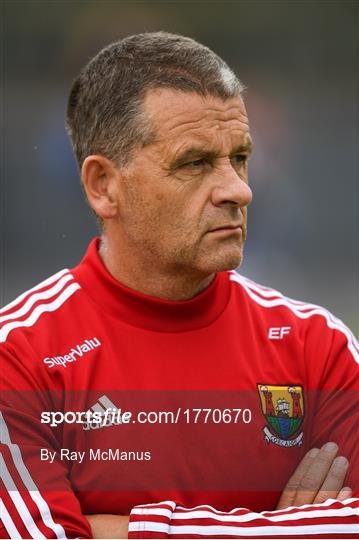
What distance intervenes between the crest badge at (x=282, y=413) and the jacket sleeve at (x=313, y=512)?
4cm

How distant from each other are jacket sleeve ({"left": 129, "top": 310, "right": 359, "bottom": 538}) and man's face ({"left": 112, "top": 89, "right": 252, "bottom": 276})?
1.58 feet

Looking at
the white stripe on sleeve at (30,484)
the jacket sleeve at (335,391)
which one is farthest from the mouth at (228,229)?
the white stripe on sleeve at (30,484)

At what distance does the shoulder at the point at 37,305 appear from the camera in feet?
9.23

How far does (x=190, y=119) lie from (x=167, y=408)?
864 mm

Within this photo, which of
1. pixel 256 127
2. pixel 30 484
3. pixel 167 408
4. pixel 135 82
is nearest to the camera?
pixel 30 484

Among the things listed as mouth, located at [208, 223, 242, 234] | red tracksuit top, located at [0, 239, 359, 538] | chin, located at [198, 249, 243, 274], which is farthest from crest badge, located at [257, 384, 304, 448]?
mouth, located at [208, 223, 242, 234]

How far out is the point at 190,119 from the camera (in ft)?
9.12

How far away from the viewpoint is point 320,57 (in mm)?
12203

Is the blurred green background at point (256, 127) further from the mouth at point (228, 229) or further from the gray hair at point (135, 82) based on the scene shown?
the mouth at point (228, 229)

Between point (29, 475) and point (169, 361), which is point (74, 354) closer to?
point (169, 361)

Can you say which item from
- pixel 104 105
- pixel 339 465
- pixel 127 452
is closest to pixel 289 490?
pixel 339 465

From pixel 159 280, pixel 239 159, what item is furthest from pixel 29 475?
pixel 239 159

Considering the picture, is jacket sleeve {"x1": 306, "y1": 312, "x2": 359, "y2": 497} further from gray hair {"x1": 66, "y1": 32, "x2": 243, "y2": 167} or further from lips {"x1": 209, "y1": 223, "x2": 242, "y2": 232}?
gray hair {"x1": 66, "y1": 32, "x2": 243, "y2": 167}

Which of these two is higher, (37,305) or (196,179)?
(196,179)
